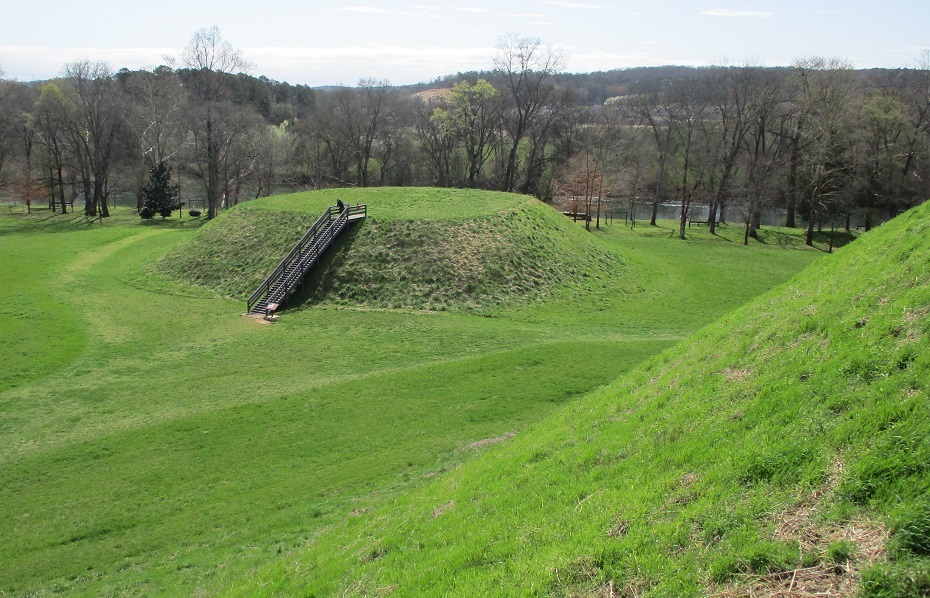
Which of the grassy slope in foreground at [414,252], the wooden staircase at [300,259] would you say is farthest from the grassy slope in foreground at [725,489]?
the wooden staircase at [300,259]

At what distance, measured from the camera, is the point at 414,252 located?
130 ft

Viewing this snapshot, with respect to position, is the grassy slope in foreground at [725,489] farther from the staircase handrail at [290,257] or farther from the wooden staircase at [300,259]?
the staircase handrail at [290,257]

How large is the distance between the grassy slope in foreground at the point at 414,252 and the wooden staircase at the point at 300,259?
0.74 meters

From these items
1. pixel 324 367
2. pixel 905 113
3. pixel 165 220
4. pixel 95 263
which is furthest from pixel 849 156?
pixel 165 220

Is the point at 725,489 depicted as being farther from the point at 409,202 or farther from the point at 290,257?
the point at 409,202

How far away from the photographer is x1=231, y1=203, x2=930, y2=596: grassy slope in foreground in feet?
22.9

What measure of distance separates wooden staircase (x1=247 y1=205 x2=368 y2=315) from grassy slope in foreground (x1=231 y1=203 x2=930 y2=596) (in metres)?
24.3

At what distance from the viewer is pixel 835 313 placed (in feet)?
39.1

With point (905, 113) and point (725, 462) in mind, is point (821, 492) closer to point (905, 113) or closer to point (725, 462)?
point (725, 462)

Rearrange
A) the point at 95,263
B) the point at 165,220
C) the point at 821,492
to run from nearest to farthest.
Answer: the point at 821,492 → the point at 95,263 → the point at 165,220

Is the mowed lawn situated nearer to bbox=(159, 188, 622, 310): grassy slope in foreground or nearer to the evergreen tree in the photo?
bbox=(159, 188, 622, 310): grassy slope in foreground

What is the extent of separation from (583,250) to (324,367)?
24.3 meters

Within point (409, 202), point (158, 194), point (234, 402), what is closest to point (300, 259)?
point (409, 202)

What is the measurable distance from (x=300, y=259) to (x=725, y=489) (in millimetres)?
34004
